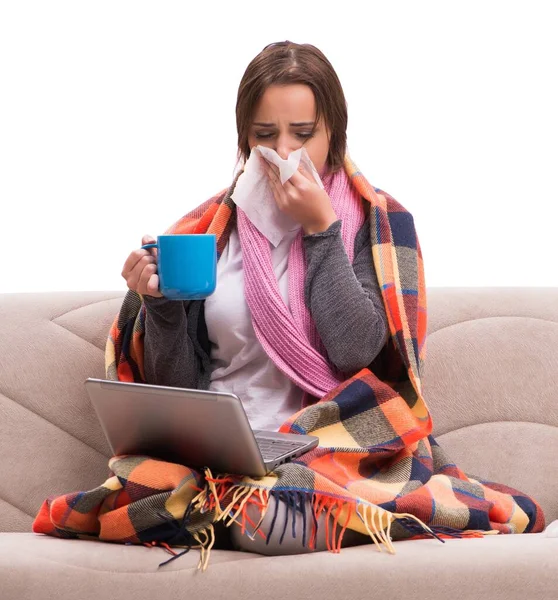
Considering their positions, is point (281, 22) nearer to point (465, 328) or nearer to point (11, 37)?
point (11, 37)

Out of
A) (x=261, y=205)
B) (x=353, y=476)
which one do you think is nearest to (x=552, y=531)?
(x=353, y=476)

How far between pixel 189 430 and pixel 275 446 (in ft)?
0.58

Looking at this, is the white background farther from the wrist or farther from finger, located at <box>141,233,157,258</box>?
finger, located at <box>141,233,157,258</box>

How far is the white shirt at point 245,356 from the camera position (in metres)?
1.89

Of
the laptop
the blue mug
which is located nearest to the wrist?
the blue mug

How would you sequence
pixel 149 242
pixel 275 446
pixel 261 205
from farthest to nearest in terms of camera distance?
pixel 261 205, pixel 149 242, pixel 275 446

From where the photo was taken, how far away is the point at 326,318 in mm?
1828

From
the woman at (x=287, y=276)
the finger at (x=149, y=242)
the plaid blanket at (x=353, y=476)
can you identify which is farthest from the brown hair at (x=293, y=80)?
the finger at (x=149, y=242)

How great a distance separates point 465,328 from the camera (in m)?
2.16

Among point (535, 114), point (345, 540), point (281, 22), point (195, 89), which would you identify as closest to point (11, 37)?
point (195, 89)

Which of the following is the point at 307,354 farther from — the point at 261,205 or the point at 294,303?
the point at 261,205

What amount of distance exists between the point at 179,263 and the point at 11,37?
1.23 meters

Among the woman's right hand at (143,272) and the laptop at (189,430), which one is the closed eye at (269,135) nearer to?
the woman's right hand at (143,272)

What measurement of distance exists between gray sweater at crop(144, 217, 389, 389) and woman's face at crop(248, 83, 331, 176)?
187mm
